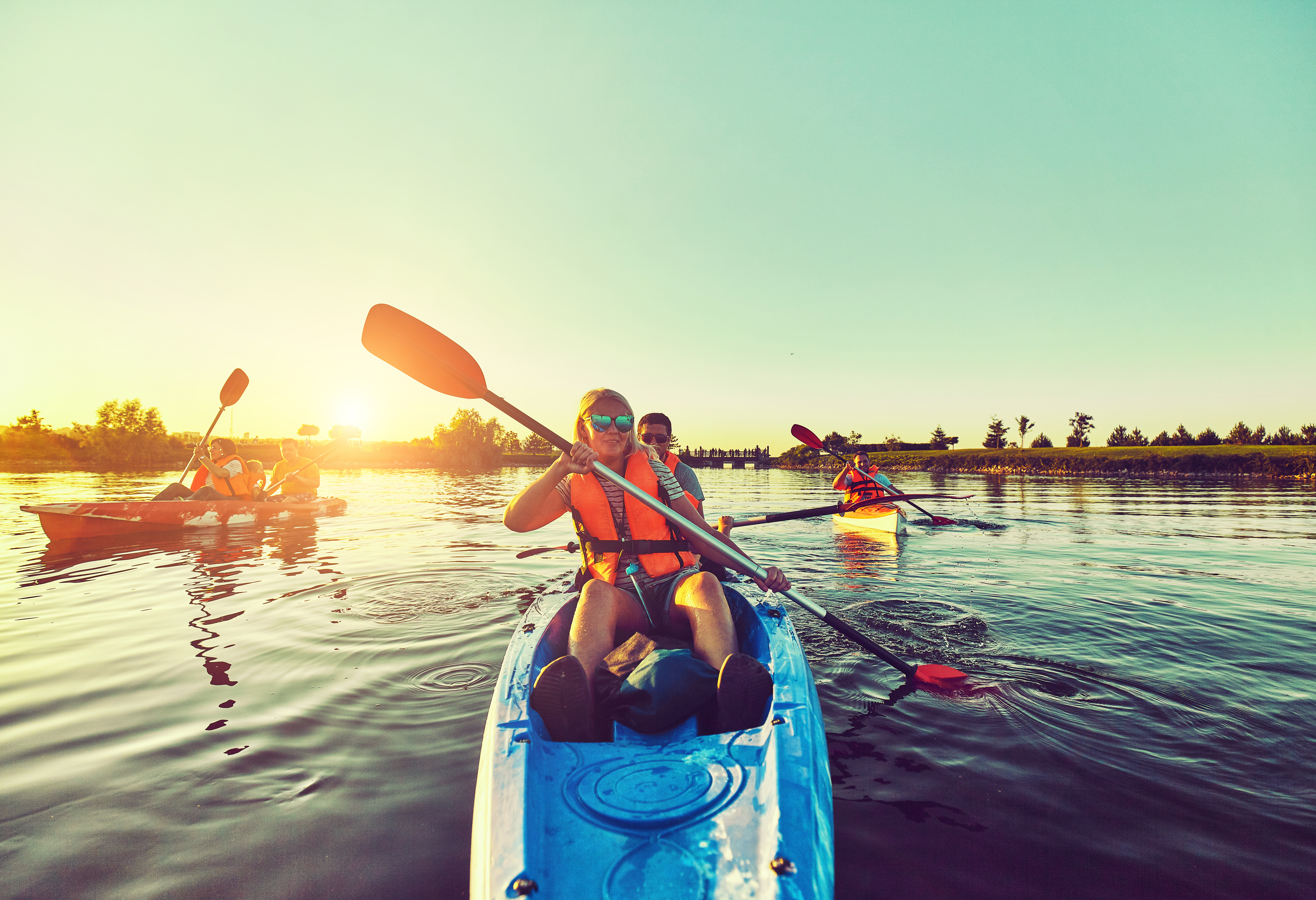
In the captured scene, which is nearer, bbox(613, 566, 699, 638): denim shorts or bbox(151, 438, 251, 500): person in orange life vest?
bbox(613, 566, 699, 638): denim shorts

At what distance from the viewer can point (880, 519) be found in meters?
11.9

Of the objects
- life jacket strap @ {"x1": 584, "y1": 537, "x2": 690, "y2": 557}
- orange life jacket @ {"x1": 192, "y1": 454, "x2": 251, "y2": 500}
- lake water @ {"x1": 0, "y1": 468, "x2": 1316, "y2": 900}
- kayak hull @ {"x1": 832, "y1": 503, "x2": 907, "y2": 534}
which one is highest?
orange life jacket @ {"x1": 192, "y1": 454, "x2": 251, "y2": 500}

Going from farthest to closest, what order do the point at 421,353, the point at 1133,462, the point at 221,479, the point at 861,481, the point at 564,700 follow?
the point at 1133,462
the point at 221,479
the point at 861,481
the point at 421,353
the point at 564,700

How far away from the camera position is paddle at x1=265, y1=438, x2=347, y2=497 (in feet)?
46.5

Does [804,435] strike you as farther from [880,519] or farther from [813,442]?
[880,519]

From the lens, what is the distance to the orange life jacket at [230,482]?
488 inches

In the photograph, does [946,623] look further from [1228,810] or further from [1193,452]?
[1193,452]

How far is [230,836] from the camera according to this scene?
238 centimetres

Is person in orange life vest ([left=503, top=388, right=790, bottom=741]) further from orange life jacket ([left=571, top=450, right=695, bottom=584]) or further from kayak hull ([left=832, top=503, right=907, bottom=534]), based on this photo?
kayak hull ([left=832, top=503, right=907, bottom=534])

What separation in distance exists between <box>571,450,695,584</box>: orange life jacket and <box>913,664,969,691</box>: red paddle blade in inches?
72.4

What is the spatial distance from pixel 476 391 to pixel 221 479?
38.9ft

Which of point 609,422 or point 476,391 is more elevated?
point 476,391

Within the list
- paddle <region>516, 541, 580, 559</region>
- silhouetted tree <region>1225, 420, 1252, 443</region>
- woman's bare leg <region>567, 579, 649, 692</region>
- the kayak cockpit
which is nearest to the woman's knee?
the kayak cockpit

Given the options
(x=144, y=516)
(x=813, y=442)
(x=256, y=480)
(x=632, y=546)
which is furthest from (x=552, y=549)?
(x=256, y=480)
